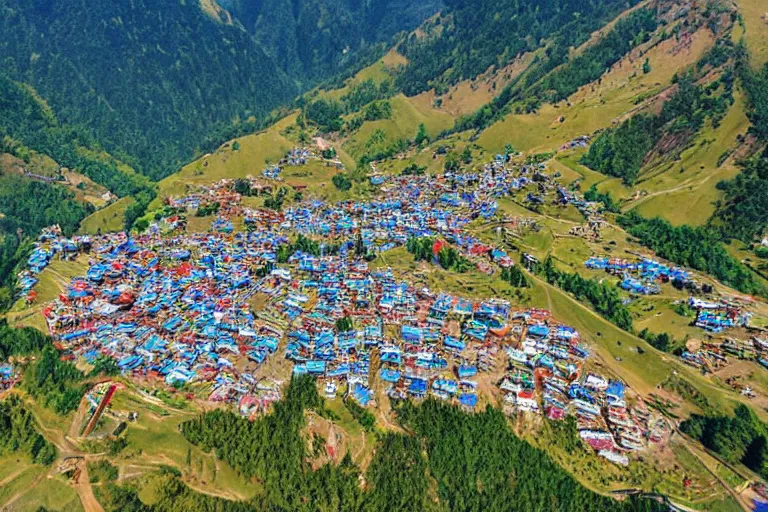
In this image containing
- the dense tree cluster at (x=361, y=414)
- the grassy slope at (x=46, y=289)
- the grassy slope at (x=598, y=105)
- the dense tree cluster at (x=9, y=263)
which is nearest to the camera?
the dense tree cluster at (x=361, y=414)

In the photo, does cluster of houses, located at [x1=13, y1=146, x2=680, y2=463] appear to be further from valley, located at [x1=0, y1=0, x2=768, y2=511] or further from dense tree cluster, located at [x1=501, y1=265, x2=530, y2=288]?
dense tree cluster, located at [x1=501, y1=265, x2=530, y2=288]

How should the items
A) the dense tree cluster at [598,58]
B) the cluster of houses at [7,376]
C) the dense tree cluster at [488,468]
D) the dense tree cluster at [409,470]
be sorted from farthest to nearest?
the dense tree cluster at [598,58], the cluster of houses at [7,376], the dense tree cluster at [488,468], the dense tree cluster at [409,470]

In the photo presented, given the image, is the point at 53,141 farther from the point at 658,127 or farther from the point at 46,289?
the point at 658,127

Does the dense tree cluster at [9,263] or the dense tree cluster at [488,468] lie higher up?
the dense tree cluster at [9,263]

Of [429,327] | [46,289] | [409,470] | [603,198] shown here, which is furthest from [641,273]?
[46,289]

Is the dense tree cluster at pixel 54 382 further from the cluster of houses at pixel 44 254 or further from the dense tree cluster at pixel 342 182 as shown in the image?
the dense tree cluster at pixel 342 182

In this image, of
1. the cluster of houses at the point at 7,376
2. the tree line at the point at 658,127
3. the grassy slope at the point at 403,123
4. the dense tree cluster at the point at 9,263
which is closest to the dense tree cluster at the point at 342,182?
the grassy slope at the point at 403,123

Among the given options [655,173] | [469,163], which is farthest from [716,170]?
[469,163]

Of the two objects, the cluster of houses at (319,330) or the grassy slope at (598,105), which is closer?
the cluster of houses at (319,330)
